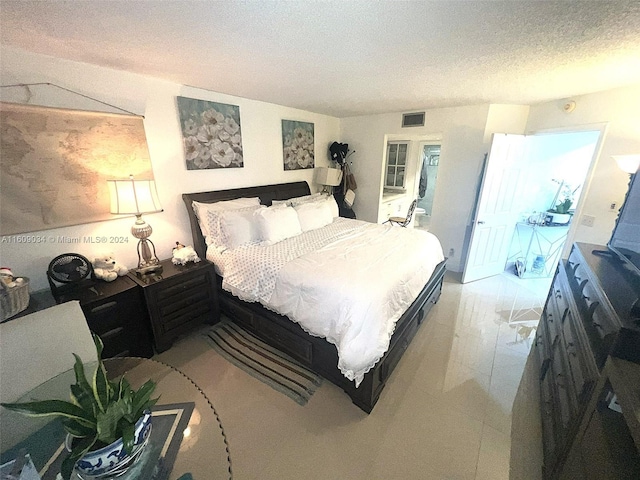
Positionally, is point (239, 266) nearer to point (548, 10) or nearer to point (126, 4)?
point (126, 4)

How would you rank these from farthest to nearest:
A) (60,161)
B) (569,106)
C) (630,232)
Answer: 1. (569,106)
2. (60,161)
3. (630,232)

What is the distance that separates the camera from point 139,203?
6.35ft

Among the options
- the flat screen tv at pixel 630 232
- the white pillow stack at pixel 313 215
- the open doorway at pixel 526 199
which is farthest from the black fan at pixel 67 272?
the open doorway at pixel 526 199

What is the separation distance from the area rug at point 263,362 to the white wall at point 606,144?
3.16m

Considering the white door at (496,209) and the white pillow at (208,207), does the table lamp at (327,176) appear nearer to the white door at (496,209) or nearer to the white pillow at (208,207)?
the white pillow at (208,207)

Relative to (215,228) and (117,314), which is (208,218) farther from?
(117,314)

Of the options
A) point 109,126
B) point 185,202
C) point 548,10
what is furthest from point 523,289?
point 109,126

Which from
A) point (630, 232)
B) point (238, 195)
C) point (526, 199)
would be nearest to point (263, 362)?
point (238, 195)

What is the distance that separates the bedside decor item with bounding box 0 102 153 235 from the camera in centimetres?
162

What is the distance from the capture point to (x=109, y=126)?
1972 mm

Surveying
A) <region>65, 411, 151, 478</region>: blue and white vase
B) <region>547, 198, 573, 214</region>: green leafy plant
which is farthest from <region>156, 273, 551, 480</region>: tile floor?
<region>547, 198, 573, 214</region>: green leafy plant

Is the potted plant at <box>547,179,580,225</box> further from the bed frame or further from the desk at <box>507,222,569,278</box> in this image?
the bed frame

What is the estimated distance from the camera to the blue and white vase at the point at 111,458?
0.72m

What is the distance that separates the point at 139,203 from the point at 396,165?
196 inches
